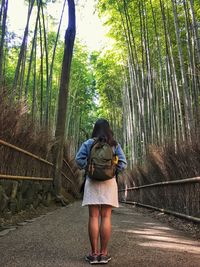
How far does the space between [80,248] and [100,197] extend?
2.10ft

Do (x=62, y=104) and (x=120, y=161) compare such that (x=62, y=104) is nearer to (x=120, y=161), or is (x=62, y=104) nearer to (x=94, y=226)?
(x=120, y=161)

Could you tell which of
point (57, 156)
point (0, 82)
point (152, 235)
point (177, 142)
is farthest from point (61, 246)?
point (57, 156)

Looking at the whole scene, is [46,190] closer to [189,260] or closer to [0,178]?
[0,178]

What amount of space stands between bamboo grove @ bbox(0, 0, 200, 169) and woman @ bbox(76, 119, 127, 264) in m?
2.04

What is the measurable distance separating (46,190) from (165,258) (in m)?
5.17

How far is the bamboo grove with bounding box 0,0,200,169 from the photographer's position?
25.4ft

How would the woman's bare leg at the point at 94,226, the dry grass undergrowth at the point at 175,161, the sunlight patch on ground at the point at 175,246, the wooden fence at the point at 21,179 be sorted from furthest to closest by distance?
the dry grass undergrowth at the point at 175,161, the wooden fence at the point at 21,179, the sunlight patch on ground at the point at 175,246, the woman's bare leg at the point at 94,226

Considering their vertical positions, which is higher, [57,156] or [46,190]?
[57,156]

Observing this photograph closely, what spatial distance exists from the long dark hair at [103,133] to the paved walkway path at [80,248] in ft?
2.73

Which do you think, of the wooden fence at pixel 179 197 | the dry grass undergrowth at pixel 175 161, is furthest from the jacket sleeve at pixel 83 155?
the dry grass undergrowth at pixel 175 161

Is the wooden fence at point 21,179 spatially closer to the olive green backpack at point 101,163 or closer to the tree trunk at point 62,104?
the tree trunk at point 62,104

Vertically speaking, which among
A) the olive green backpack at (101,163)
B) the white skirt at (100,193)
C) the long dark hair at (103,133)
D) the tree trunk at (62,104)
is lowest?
the white skirt at (100,193)

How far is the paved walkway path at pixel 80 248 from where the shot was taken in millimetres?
2549

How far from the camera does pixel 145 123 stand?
10961mm
